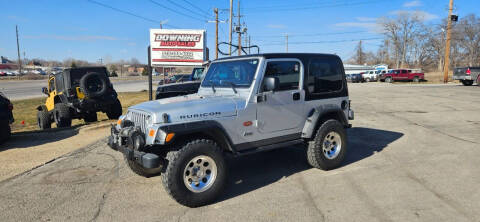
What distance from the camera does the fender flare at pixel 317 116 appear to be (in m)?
5.00

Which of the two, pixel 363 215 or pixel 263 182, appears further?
pixel 263 182

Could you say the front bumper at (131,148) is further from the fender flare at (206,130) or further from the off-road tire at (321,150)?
the off-road tire at (321,150)

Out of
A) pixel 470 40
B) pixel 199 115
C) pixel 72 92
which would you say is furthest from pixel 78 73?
pixel 470 40

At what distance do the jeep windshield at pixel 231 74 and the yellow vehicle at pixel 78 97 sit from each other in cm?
626

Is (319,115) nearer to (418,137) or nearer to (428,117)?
(418,137)

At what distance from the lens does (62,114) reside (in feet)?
33.1

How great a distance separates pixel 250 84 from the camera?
4496 millimetres

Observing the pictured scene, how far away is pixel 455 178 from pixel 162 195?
422 centimetres

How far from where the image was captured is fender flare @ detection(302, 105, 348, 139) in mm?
4996

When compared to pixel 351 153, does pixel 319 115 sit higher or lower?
higher

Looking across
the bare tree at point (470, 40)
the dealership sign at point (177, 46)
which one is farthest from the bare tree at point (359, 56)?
the dealership sign at point (177, 46)

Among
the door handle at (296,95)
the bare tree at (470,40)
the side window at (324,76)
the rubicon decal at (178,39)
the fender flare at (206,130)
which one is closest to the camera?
the fender flare at (206,130)

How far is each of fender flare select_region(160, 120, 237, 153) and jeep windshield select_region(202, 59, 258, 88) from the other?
820 mm

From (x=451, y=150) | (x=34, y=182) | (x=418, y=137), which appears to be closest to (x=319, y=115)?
(x=451, y=150)
